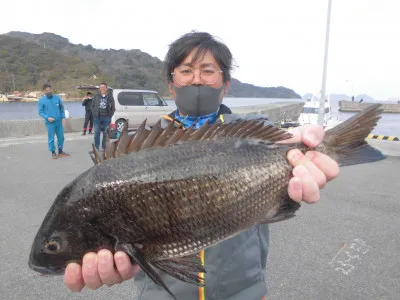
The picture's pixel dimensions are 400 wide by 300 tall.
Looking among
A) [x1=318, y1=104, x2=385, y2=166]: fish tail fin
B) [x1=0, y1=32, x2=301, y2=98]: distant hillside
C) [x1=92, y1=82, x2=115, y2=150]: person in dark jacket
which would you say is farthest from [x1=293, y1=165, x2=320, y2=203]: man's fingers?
[x1=0, y1=32, x2=301, y2=98]: distant hillside

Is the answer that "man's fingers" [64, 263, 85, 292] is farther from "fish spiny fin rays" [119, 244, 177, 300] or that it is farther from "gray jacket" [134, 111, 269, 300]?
"gray jacket" [134, 111, 269, 300]

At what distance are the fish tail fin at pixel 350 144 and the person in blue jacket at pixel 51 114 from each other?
33.6 ft

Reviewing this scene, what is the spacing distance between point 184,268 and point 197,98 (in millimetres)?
1321

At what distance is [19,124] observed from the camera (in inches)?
589

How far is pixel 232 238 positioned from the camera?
2.13m

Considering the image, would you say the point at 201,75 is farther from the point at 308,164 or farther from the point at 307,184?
the point at 307,184

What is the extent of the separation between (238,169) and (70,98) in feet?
290

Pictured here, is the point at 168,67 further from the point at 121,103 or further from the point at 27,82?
the point at 27,82

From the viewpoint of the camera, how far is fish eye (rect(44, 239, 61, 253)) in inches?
68.4

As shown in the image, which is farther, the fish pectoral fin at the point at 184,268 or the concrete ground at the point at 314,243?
the concrete ground at the point at 314,243

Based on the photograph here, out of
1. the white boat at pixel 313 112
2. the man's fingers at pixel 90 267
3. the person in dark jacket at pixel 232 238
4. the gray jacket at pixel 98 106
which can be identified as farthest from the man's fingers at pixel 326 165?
the white boat at pixel 313 112

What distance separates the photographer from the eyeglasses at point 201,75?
2477mm

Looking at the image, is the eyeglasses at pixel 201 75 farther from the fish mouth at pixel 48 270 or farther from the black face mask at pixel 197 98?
the fish mouth at pixel 48 270

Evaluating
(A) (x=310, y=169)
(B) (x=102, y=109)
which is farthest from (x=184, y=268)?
(B) (x=102, y=109)
